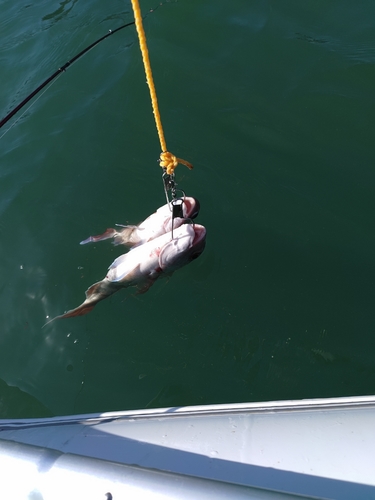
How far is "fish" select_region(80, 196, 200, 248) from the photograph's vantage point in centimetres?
374

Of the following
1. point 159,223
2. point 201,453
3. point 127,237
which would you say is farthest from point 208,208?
point 201,453

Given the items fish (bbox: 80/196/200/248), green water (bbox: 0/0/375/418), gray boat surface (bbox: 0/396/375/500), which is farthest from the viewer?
green water (bbox: 0/0/375/418)

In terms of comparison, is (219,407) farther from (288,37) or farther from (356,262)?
(288,37)

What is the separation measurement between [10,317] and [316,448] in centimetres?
409

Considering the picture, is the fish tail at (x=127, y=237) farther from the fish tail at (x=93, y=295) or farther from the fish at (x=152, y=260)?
A: the fish tail at (x=93, y=295)

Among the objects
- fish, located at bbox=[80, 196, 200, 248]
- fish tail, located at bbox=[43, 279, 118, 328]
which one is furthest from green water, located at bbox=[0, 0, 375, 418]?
fish, located at bbox=[80, 196, 200, 248]

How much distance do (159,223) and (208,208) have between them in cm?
163

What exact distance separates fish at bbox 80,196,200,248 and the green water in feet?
3.09

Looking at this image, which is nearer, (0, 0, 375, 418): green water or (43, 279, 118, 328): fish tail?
(43, 279, 118, 328): fish tail

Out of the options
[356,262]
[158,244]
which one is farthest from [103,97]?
[356,262]

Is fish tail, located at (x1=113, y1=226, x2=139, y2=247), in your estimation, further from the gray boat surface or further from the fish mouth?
the gray boat surface

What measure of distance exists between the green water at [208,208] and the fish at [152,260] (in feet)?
2.58

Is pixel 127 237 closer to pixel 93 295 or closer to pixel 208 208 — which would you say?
pixel 93 295

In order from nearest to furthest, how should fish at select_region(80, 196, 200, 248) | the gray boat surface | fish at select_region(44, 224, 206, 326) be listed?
1. the gray boat surface
2. fish at select_region(44, 224, 206, 326)
3. fish at select_region(80, 196, 200, 248)
